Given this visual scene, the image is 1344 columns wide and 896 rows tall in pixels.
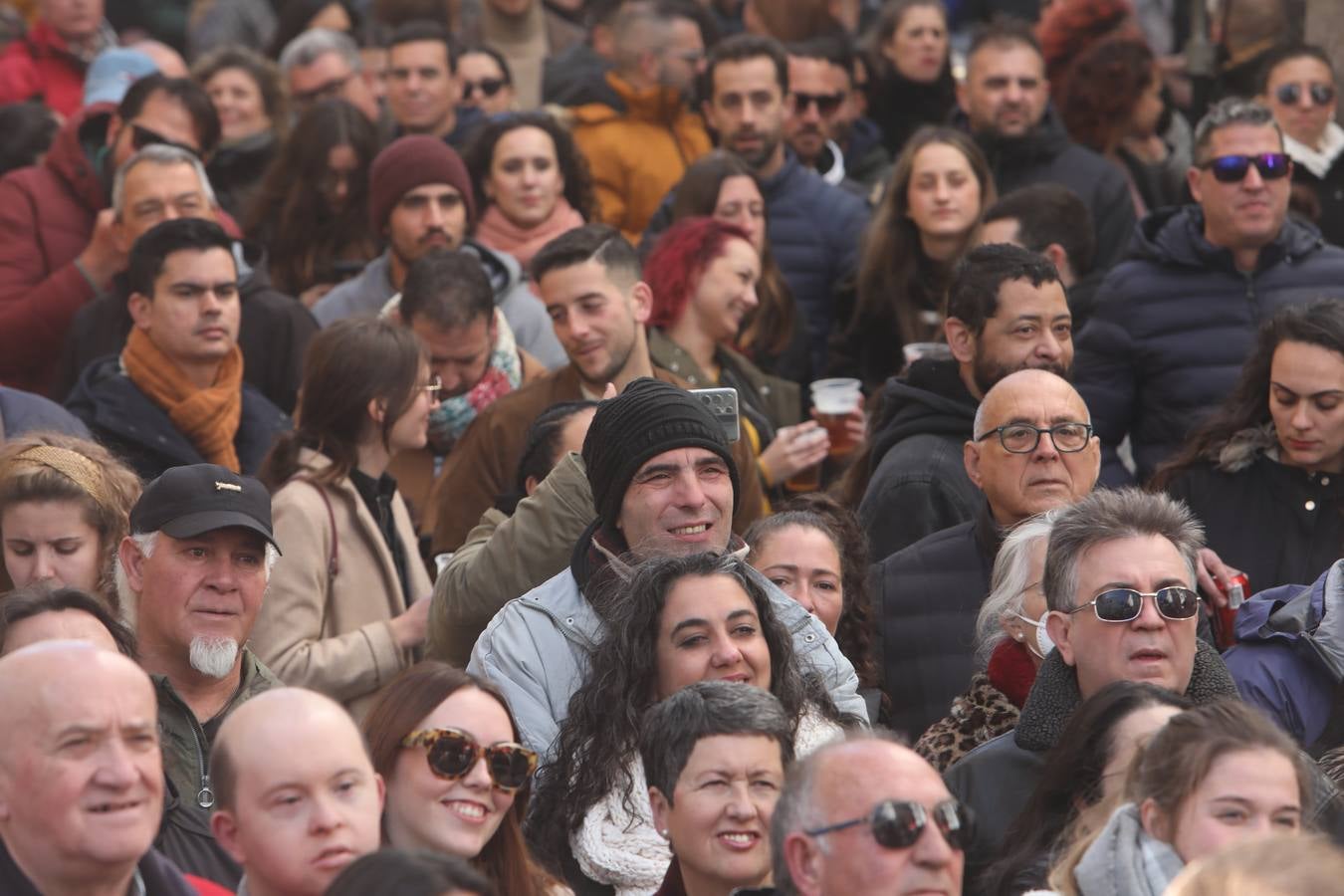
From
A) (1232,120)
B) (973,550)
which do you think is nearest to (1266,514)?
(973,550)

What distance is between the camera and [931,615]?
7.14m

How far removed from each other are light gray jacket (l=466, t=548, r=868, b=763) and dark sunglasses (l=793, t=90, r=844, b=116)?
5.70 metres

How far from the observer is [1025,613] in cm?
643

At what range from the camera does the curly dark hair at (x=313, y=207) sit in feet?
34.3

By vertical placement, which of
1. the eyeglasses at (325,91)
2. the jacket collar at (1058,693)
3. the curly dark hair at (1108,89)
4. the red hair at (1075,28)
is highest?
the red hair at (1075,28)

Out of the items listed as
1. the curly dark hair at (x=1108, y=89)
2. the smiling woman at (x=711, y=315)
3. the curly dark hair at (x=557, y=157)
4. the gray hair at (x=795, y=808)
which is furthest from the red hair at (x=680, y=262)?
the gray hair at (x=795, y=808)

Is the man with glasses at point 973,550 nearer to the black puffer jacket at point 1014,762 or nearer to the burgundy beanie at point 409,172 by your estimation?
the black puffer jacket at point 1014,762

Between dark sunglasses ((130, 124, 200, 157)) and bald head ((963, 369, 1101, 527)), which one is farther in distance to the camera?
dark sunglasses ((130, 124, 200, 157))

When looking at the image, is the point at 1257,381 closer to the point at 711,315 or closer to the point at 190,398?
the point at 711,315

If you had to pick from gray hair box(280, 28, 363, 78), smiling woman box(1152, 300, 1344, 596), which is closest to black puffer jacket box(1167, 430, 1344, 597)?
smiling woman box(1152, 300, 1344, 596)

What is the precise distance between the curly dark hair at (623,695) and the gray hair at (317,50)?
6856mm

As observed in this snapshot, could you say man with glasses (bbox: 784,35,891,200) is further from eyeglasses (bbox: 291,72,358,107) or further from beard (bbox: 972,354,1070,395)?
beard (bbox: 972,354,1070,395)

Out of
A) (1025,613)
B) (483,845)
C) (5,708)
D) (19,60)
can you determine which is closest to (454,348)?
(1025,613)

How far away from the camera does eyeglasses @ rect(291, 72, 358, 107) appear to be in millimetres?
12242
